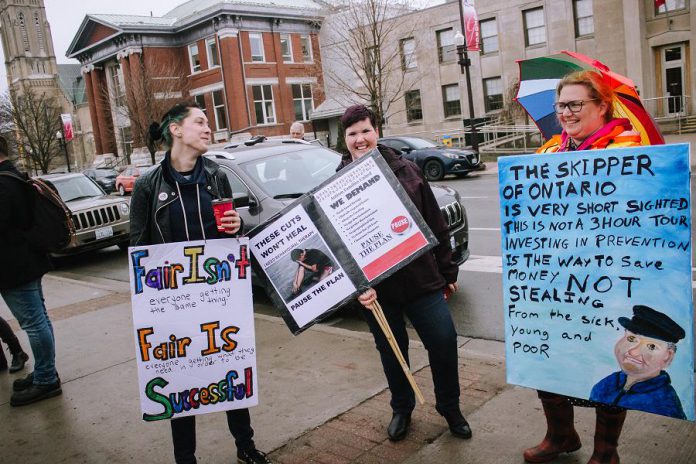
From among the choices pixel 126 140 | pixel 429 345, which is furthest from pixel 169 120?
pixel 126 140

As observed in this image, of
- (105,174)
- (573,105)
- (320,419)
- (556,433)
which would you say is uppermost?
(573,105)

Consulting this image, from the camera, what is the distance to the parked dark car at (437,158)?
18.3 meters

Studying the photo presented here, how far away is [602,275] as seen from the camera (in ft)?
9.09

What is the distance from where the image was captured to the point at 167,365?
322cm

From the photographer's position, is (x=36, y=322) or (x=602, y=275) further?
(x=36, y=322)

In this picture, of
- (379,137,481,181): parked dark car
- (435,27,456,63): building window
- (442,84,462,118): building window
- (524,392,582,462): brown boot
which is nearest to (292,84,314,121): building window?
(442,84,462,118): building window

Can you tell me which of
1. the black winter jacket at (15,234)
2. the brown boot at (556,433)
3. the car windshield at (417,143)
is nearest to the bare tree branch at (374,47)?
the car windshield at (417,143)

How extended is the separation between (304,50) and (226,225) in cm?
4182

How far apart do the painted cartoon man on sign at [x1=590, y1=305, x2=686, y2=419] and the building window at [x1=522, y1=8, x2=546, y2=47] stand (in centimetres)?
3007

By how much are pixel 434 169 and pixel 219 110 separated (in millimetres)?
25606

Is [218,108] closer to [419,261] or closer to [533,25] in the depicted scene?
[533,25]

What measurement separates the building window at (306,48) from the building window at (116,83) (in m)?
13.1

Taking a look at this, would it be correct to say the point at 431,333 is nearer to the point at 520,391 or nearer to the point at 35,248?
the point at 520,391

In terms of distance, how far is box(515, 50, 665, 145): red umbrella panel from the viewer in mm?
2893
